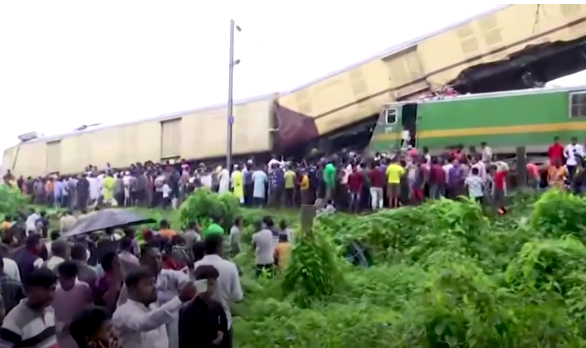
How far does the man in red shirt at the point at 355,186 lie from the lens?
18891 millimetres

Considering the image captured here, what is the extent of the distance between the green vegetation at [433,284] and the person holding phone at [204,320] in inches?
99.4

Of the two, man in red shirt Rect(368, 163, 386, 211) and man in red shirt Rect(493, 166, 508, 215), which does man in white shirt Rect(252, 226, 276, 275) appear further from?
man in red shirt Rect(368, 163, 386, 211)

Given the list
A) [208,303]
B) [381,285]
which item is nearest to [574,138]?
[381,285]

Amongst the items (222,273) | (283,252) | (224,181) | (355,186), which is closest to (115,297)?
(222,273)

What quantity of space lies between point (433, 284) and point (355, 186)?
10079mm

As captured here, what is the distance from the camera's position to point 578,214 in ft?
41.3

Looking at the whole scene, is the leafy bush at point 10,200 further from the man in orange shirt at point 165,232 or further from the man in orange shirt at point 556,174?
the man in orange shirt at point 556,174

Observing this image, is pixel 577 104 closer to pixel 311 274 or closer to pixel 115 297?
pixel 311 274

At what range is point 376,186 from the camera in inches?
733

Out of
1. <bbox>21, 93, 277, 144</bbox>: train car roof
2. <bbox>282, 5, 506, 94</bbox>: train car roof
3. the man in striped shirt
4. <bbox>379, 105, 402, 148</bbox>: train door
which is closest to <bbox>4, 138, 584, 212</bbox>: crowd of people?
<bbox>379, 105, 402, 148</bbox>: train door

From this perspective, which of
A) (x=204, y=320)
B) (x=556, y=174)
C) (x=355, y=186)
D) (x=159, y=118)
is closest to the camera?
(x=204, y=320)

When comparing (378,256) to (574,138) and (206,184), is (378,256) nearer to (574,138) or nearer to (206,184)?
(574,138)

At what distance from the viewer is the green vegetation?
846 cm

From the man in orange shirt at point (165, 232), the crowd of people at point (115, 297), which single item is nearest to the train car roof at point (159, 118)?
the man in orange shirt at point (165, 232)
